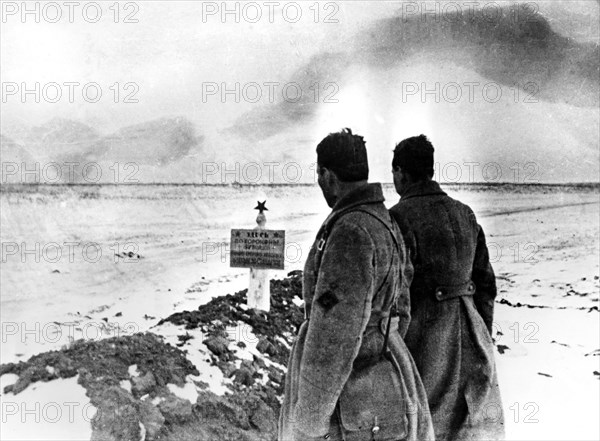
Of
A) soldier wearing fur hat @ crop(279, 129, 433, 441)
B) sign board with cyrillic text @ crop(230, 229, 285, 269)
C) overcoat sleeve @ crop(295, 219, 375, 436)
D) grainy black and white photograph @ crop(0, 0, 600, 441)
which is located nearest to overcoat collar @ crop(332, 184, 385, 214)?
soldier wearing fur hat @ crop(279, 129, 433, 441)

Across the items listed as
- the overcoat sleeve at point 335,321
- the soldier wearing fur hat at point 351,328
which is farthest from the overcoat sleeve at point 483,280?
the overcoat sleeve at point 335,321

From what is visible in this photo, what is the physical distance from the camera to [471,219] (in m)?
2.17

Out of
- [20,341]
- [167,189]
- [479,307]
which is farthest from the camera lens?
[167,189]

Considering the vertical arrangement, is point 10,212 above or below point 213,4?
below

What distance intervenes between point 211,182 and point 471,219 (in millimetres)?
1412

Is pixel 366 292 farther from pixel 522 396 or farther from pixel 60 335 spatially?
pixel 522 396

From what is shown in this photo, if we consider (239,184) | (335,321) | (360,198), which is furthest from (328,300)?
(239,184)

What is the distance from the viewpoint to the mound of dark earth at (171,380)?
2.61 m

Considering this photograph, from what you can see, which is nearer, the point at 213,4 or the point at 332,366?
the point at 332,366

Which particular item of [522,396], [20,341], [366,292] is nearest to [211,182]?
[20,341]

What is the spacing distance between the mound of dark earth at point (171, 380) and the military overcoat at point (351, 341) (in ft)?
3.86

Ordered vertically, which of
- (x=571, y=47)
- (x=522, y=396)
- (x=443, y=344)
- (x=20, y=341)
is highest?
(x=571, y=47)

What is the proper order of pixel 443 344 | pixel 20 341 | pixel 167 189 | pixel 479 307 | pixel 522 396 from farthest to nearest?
pixel 522 396, pixel 167 189, pixel 20 341, pixel 479 307, pixel 443 344

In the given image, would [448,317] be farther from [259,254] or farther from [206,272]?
[206,272]
